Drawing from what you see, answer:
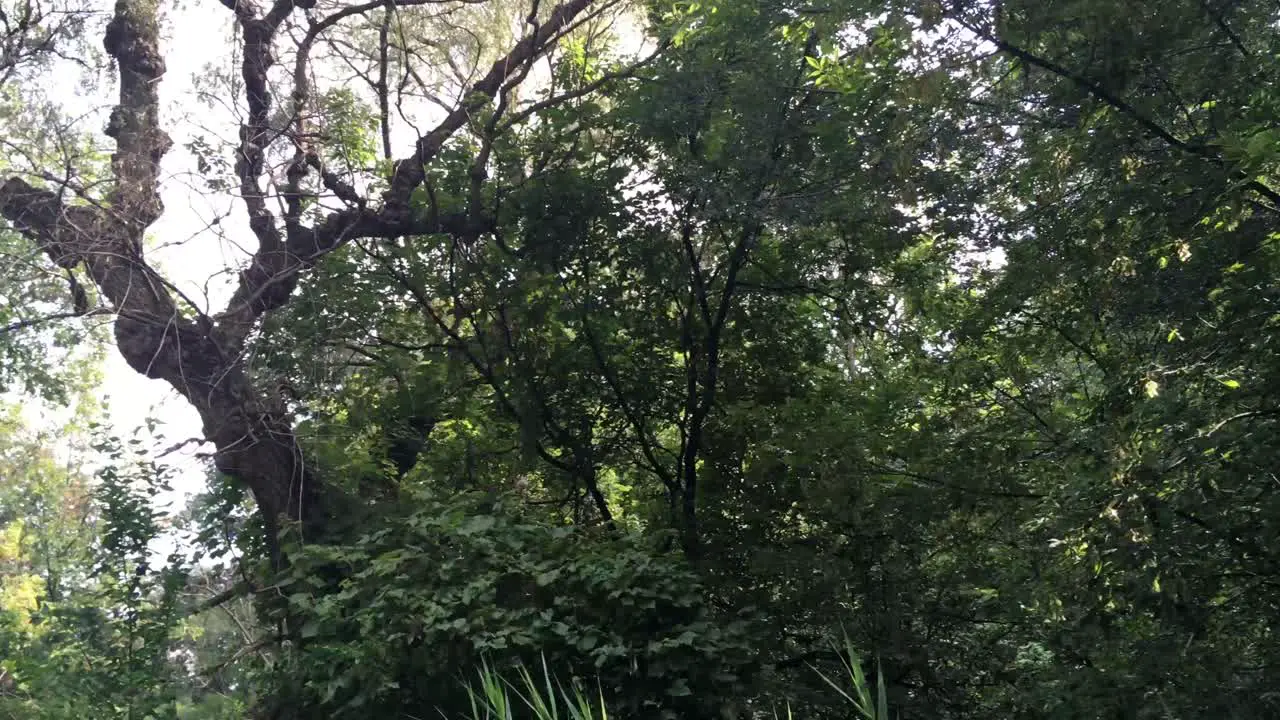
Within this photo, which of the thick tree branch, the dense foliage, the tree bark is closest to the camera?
the dense foliage

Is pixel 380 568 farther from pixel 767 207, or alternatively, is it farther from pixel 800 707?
pixel 767 207

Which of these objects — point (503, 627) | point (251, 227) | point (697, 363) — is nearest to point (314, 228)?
point (251, 227)

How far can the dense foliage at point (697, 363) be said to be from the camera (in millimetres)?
4641

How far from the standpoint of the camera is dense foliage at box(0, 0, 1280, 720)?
464cm

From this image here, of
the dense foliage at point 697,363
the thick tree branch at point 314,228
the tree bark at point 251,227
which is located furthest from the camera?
the thick tree branch at point 314,228

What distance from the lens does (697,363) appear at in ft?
23.2

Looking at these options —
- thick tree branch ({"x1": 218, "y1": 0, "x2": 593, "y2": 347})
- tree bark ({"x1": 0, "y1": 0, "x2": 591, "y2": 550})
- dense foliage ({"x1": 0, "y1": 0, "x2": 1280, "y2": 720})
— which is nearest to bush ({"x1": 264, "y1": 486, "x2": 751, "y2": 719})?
dense foliage ({"x1": 0, "y1": 0, "x2": 1280, "y2": 720})

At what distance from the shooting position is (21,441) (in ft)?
74.8

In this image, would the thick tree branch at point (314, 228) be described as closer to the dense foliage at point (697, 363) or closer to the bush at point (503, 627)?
the dense foliage at point (697, 363)

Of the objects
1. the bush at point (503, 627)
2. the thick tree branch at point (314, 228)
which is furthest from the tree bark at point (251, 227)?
the bush at point (503, 627)

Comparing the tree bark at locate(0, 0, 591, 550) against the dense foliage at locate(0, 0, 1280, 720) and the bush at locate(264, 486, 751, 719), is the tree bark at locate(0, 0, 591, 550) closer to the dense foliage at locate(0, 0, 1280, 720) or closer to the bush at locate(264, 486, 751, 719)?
the dense foliage at locate(0, 0, 1280, 720)

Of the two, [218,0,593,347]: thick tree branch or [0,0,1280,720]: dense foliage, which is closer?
[0,0,1280,720]: dense foliage

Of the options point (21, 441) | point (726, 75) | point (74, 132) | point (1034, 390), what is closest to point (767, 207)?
point (726, 75)

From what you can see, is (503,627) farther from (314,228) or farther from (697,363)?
(314,228)
